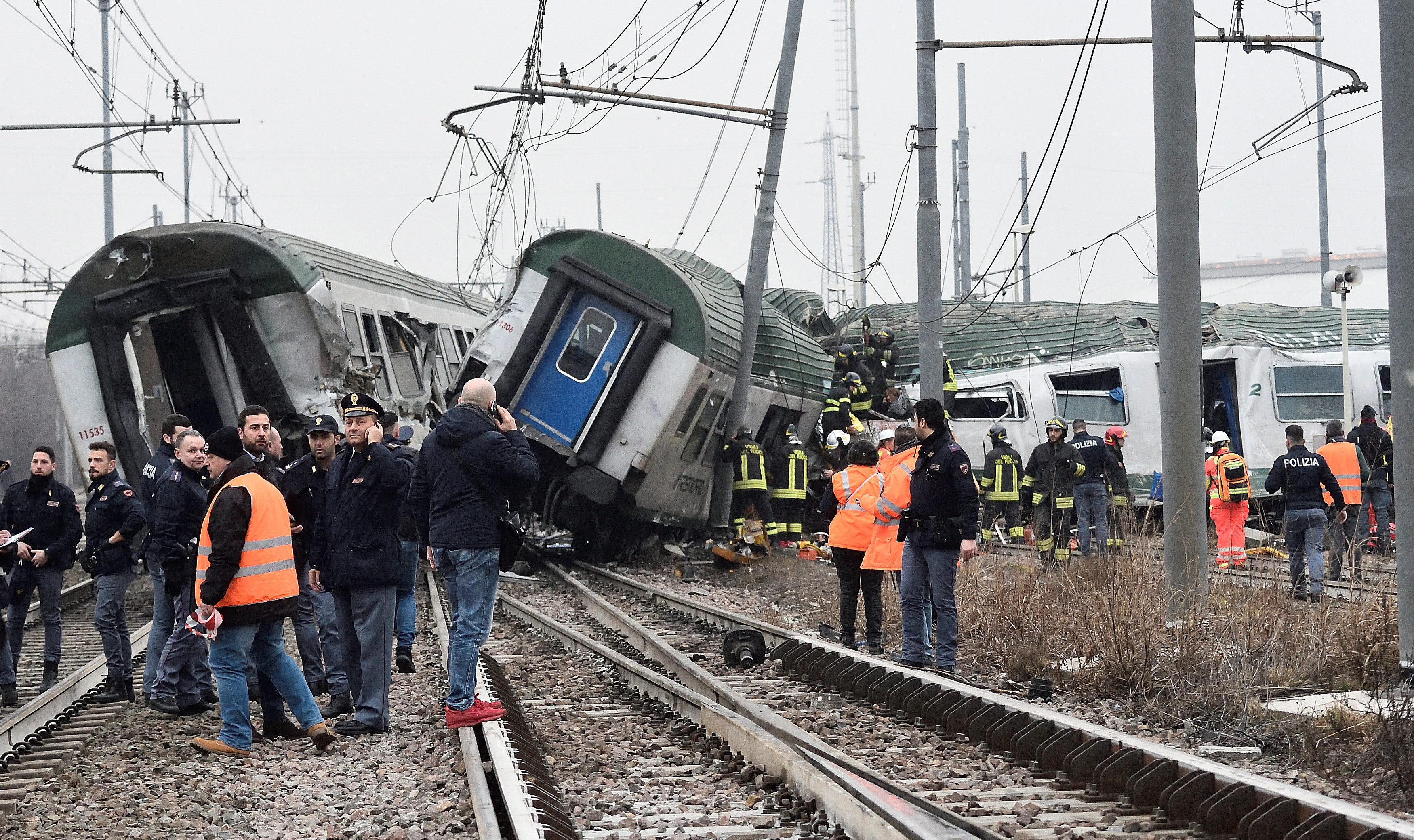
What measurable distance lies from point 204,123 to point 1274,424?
16145 millimetres

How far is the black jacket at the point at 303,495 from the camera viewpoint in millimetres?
8109

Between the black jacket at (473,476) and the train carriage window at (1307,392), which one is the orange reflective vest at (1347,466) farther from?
the black jacket at (473,476)

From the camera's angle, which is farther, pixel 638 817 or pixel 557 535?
pixel 557 535

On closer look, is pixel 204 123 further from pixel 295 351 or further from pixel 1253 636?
pixel 1253 636

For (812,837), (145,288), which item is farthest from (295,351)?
(812,837)

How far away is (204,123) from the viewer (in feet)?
61.6

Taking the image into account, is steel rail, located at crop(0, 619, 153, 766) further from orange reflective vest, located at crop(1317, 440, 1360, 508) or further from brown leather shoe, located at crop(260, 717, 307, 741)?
orange reflective vest, located at crop(1317, 440, 1360, 508)

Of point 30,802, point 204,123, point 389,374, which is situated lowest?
point 30,802

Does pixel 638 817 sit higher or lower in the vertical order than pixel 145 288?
lower

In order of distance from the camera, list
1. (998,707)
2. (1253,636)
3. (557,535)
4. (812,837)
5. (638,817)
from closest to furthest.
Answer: (812,837), (638,817), (998,707), (1253,636), (557,535)

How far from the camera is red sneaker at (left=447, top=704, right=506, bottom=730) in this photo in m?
6.64

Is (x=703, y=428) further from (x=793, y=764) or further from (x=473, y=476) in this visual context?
(x=793, y=764)

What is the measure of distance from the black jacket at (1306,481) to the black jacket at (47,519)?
981cm

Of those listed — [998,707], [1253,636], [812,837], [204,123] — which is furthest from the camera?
[204,123]
